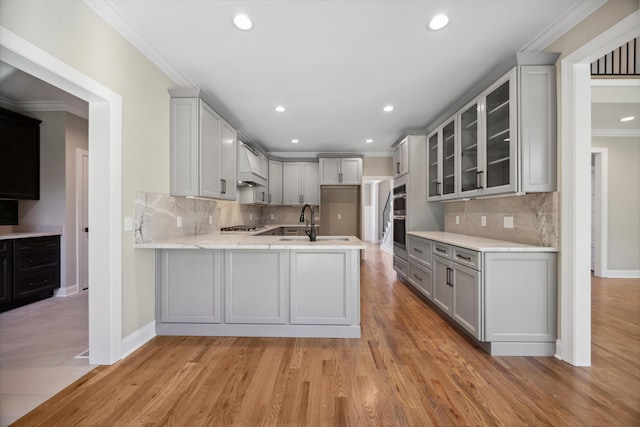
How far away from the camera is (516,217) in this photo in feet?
8.48

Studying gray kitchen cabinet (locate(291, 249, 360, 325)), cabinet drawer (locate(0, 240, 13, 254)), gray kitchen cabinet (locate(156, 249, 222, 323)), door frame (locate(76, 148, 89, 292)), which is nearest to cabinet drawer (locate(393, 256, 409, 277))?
gray kitchen cabinet (locate(291, 249, 360, 325))

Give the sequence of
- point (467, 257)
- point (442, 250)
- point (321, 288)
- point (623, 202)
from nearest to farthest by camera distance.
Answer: point (467, 257) → point (321, 288) → point (442, 250) → point (623, 202)

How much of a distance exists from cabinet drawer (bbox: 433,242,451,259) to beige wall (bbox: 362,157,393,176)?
3.24 metres

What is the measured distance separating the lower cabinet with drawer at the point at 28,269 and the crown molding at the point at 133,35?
2.94 metres

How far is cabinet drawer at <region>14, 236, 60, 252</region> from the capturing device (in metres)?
3.29

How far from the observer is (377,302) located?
11.4ft

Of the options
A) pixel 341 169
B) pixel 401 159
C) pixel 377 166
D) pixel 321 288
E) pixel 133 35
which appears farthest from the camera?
pixel 377 166

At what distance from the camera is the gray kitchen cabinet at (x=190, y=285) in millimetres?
2521

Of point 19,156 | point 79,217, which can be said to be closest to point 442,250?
point 79,217

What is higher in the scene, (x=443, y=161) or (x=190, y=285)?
(x=443, y=161)

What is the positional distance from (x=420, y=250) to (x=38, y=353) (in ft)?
13.1

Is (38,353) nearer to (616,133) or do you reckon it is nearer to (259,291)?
(259,291)

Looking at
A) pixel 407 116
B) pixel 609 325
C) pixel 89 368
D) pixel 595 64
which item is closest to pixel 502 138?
pixel 595 64

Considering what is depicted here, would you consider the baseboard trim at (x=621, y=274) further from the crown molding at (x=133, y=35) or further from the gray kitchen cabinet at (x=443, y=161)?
the crown molding at (x=133, y=35)
